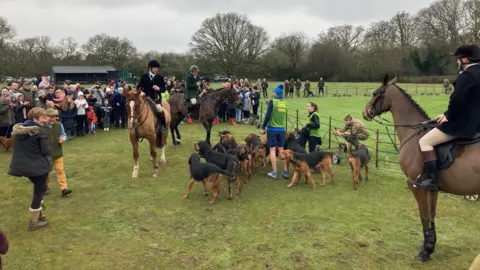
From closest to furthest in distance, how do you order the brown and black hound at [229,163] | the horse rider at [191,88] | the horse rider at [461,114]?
the horse rider at [461,114]
the brown and black hound at [229,163]
the horse rider at [191,88]

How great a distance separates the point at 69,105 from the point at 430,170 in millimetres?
13201

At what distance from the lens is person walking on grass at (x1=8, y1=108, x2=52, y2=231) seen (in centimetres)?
619

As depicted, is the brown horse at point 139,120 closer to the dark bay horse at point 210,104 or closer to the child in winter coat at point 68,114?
the dark bay horse at point 210,104

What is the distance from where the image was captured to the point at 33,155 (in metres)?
6.29

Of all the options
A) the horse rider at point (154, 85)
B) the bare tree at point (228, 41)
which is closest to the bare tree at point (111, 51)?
the bare tree at point (228, 41)

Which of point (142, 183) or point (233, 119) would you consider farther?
point (233, 119)

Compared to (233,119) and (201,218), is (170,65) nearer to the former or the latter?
(233,119)

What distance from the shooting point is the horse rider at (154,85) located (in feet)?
34.9

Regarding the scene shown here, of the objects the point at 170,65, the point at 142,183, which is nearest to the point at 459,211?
the point at 142,183

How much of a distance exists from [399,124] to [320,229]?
226 cm

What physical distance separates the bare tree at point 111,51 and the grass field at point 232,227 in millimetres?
61036

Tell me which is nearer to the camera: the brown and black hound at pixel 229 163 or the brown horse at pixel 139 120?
the brown and black hound at pixel 229 163

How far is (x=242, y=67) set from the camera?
6000 centimetres

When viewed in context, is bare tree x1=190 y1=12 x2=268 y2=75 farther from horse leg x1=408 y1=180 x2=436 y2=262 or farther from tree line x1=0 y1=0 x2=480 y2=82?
horse leg x1=408 y1=180 x2=436 y2=262
